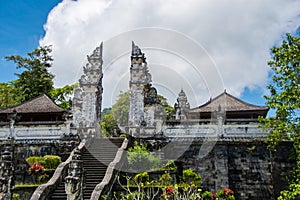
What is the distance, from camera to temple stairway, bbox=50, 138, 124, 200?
12.6 metres

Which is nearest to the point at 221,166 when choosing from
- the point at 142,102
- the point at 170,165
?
the point at 170,165

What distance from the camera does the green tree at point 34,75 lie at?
3064 cm

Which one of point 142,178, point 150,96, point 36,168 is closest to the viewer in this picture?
point 142,178

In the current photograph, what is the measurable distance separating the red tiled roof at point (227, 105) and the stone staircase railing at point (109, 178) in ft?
17.8

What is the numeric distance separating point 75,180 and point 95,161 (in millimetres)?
3782

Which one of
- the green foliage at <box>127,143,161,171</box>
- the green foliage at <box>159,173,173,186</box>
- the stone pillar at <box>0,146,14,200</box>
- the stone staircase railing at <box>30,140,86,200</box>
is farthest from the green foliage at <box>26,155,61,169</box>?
the green foliage at <box>159,173,173,186</box>

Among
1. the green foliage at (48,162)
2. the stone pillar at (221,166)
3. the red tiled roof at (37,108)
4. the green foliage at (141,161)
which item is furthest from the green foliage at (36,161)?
the stone pillar at (221,166)

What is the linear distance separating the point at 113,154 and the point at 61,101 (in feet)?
60.9

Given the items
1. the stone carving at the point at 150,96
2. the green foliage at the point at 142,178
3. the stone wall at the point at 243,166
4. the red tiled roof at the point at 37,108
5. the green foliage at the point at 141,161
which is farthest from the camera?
the red tiled roof at the point at 37,108

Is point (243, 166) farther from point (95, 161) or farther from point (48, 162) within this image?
point (48, 162)

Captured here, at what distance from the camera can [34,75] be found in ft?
102

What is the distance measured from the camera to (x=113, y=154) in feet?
51.0

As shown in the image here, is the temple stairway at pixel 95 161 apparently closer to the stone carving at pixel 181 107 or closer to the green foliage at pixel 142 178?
the green foliage at pixel 142 178

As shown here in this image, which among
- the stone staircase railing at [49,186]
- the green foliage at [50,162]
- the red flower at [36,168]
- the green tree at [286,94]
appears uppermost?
the green tree at [286,94]
